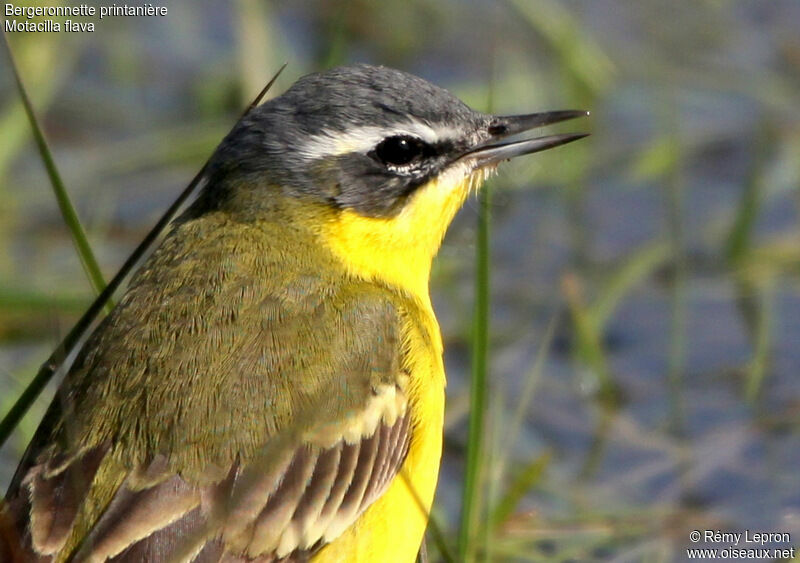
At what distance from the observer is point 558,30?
30.8 feet

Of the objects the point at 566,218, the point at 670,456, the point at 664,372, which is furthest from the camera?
the point at 566,218

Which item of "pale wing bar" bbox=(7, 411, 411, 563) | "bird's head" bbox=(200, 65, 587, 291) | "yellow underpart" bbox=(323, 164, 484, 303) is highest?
"bird's head" bbox=(200, 65, 587, 291)

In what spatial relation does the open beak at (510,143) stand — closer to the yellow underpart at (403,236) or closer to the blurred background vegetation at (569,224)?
the yellow underpart at (403,236)

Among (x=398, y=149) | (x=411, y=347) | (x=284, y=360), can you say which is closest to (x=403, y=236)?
(x=398, y=149)

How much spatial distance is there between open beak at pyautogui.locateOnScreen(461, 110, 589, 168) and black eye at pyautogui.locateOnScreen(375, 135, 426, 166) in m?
0.21

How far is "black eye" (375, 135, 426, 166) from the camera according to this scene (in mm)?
5883

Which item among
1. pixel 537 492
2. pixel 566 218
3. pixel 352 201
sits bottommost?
pixel 537 492

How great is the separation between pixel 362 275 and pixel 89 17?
4.46m

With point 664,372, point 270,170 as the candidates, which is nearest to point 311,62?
point 664,372

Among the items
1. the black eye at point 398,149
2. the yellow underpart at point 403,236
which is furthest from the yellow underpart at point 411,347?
the black eye at point 398,149

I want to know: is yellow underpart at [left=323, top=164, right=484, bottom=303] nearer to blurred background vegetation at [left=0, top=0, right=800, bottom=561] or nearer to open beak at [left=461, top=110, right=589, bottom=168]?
open beak at [left=461, top=110, right=589, bottom=168]

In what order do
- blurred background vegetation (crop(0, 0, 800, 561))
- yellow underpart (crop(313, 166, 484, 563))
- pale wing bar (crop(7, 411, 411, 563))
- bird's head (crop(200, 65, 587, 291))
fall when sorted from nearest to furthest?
pale wing bar (crop(7, 411, 411, 563)) → yellow underpart (crop(313, 166, 484, 563)) → bird's head (crop(200, 65, 587, 291)) → blurred background vegetation (crop(0, 0, 800, 561))

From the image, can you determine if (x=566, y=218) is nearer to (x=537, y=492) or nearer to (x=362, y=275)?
(x=537, y=492)

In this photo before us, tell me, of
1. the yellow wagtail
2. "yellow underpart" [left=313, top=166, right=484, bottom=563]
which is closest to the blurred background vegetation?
"yellow underpart" [left=313, top=166, right=484, bottom=563]
